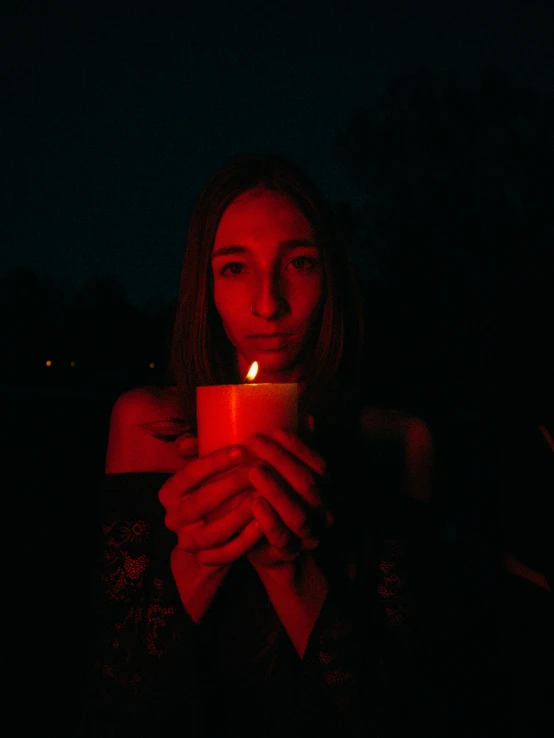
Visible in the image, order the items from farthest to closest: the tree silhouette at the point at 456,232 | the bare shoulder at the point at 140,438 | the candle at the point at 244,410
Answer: the tree silhouette at the point at 456,232 < the bare shoulder at the point at 140,438 < the candle at the point at 244,410

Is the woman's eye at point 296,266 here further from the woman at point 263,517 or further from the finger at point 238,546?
the finger at point 238,546

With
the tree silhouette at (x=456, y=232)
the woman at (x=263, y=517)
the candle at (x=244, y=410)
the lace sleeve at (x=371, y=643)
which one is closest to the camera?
the candle at (x=244, y=410)

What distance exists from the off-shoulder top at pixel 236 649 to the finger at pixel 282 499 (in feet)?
1.54

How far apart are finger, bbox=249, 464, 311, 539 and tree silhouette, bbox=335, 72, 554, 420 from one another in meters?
17.0

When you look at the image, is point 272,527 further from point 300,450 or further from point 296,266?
point 296,266

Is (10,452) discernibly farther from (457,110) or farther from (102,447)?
(457,110)

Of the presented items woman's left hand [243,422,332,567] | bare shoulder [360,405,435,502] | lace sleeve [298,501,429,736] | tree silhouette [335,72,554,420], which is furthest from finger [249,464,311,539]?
tree silhouette [335,72,554,420]

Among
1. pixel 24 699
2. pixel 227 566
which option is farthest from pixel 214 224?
pixel 24 699

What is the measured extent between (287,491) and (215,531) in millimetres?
205

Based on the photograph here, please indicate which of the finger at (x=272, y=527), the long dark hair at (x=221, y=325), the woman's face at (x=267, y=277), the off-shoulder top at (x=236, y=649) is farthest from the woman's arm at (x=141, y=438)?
the finger at (x=272, y=527)

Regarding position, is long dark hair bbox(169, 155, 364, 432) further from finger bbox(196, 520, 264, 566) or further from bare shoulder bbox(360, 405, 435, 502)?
finger bbox(196, 520, 264, 566)

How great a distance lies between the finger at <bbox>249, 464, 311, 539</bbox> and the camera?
1.60 metres

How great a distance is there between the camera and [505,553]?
322 cm

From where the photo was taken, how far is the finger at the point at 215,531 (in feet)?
5.49
